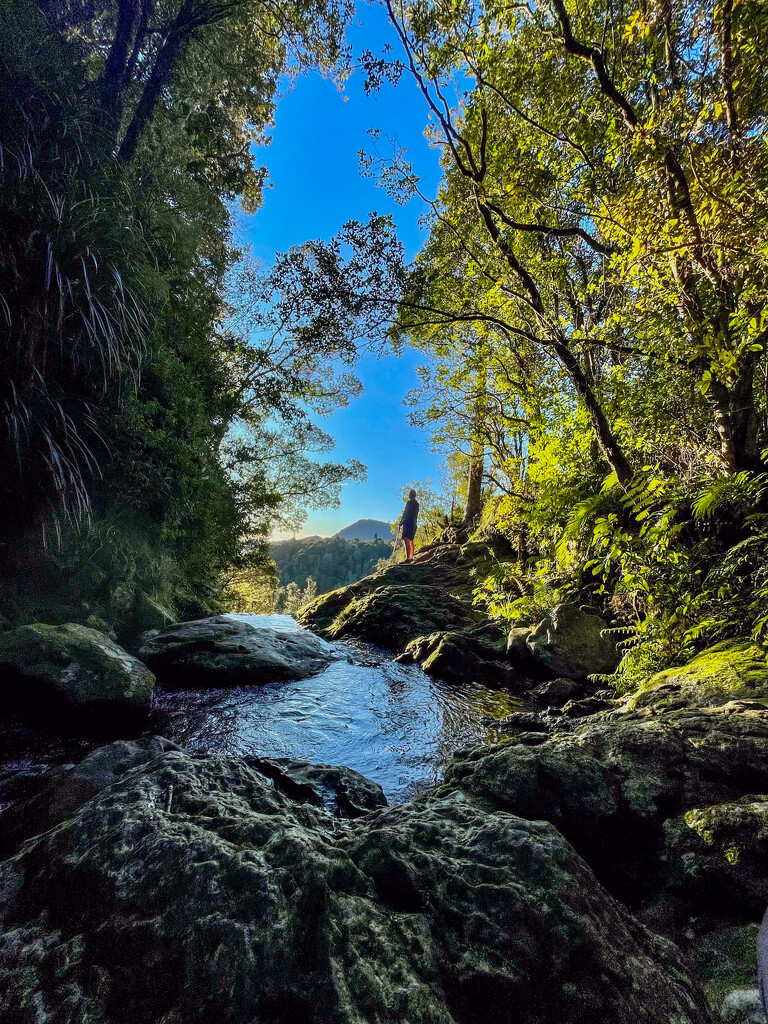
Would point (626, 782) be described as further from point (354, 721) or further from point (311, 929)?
point (354, 721)

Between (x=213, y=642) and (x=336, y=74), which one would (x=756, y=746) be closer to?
(x=213, y=642)

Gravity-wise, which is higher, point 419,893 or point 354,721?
point 419,893

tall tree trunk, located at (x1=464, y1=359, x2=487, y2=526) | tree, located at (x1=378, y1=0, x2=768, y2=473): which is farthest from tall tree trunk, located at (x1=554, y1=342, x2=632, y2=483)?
tall tree trunk, located at (x1=464, y1=359, x2=487, y2=526)

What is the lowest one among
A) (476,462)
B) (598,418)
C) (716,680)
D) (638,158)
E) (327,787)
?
(327,787)

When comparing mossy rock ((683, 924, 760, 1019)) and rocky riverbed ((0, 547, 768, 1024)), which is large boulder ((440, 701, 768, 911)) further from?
mossy rock ((683, 924, 760, 1019))

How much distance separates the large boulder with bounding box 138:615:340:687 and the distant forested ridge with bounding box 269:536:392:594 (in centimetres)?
6262

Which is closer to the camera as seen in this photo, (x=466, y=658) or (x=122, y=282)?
(x=122, y=282)

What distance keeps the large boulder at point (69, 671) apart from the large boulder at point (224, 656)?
1.37m

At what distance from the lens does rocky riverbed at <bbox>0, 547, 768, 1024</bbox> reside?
1.03m

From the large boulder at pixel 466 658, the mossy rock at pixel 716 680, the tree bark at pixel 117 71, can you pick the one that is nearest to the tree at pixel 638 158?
the mossy rock at pixel 716 680

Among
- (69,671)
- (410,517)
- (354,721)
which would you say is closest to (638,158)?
(354,721)

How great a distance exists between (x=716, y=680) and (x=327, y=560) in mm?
75745

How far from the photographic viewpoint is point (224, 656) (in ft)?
20.6

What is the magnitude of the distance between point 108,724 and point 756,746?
5.08 meters
